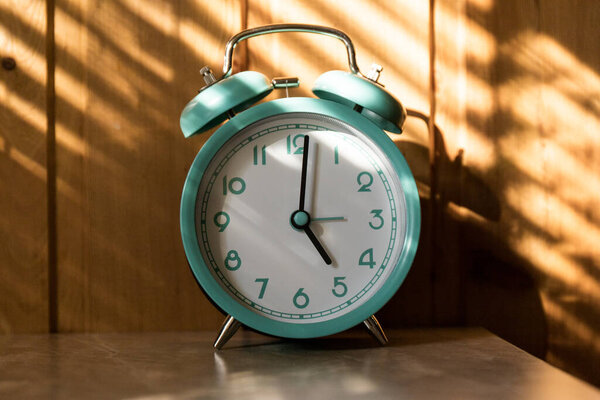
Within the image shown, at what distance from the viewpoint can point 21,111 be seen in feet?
3.69

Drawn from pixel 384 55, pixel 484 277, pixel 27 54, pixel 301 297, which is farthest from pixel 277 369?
pixel 27 54

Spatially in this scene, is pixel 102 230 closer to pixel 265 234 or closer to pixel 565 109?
pixel 265 234

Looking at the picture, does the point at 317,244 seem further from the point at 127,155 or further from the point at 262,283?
the point at 127,155

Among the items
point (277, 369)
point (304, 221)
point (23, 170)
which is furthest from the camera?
point (23, 170)

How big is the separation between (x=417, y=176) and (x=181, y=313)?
0.57m

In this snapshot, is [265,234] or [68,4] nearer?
[265,234]

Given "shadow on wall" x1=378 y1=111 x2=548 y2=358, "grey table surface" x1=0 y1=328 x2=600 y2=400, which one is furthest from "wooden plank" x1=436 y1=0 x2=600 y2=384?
"grey table surface" x1=0 y1=328 x2=600 y2=400

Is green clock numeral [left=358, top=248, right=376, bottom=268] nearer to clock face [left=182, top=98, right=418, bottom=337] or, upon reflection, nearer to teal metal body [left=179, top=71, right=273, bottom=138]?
clock face [left=182, top=98, right=418, bottom=337]

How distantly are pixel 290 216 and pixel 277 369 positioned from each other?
258mm

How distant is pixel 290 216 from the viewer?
930mm

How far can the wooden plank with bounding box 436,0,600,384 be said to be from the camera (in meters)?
1.14

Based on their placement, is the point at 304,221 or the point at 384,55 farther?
the point at 384,55

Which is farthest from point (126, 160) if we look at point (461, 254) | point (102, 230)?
point (461, 254)

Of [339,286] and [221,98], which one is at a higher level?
[221,98]
